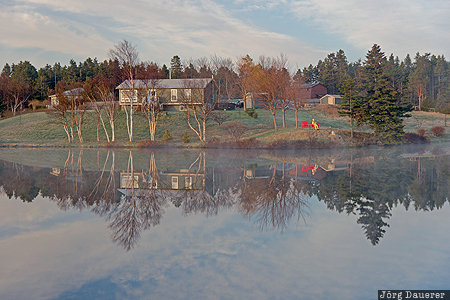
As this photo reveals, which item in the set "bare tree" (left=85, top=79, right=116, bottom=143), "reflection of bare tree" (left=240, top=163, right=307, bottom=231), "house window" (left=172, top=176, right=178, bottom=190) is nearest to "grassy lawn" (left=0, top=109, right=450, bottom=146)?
"bare tree" (left=85, top=79, right=116, bottom=143)

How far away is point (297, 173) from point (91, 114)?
46039 millimetres

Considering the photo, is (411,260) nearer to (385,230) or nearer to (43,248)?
(385,230)

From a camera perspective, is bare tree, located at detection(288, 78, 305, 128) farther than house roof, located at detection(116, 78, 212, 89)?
No

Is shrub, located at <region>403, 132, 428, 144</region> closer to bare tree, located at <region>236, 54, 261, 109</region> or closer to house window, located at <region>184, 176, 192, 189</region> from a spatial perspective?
bare tree, located at <region>236, 54, 261, 109</region>

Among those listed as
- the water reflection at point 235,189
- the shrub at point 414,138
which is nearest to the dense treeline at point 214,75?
the shrub at point 414,138

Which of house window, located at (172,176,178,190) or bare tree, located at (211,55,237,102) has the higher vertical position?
bare tree, located at (211,55,237,102)

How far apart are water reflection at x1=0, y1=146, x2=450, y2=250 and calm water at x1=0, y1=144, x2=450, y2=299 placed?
3.2 inches

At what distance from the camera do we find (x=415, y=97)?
102 meters

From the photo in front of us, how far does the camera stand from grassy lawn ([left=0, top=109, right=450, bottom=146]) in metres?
44.8

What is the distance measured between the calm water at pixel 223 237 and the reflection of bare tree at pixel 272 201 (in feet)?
0.19

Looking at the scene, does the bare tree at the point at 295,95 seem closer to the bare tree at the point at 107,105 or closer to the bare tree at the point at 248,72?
the bare tree at the point at 248,72

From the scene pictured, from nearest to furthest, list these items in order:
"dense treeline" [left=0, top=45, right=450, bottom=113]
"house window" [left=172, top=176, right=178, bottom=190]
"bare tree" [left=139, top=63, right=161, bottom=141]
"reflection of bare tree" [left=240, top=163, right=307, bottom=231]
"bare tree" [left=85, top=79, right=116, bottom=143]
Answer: "reflection of bare tree" [left=240, top=163, right=307, bottom=231], "house window" [left=172, top=176, right=178, bottom=190], "bare tree" [left=139, top=63, right=161, bottom=141], "bare tree" [left=85, top=79, right=116, bottom=143], "dense treeline" [left=0, top=45, right=450, bottom=113]

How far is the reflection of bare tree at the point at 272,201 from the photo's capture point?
12.1 m

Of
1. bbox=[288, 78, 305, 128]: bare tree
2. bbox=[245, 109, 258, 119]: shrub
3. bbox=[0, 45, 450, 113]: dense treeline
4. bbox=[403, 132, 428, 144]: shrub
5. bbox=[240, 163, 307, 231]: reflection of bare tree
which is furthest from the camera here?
bbox=[0, 45, 450, 113]: dense treeline
